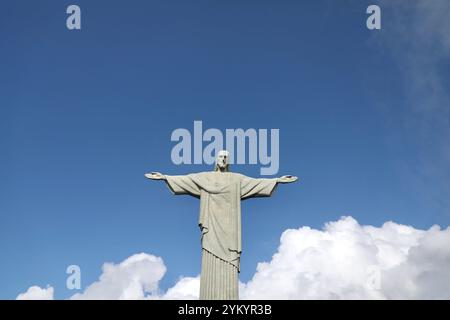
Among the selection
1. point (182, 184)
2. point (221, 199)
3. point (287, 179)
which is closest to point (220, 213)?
point (221, 199)

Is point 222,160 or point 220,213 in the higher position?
point 222,160

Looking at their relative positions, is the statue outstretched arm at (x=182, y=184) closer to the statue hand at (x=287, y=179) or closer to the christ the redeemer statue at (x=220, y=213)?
the christ the redeemer statue at (x=220, y=213)

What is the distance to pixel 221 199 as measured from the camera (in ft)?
56.0

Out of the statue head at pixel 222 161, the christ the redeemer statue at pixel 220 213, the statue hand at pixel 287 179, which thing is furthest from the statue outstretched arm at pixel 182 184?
the statue hand at pixel 287 179

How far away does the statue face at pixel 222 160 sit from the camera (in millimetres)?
17578

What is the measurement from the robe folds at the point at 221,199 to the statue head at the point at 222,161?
178mm

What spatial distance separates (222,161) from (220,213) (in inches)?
70.4

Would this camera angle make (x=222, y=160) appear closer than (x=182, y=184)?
No

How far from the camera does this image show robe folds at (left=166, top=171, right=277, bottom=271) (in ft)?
53.8

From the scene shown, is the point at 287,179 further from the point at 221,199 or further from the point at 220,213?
the point at 220,213

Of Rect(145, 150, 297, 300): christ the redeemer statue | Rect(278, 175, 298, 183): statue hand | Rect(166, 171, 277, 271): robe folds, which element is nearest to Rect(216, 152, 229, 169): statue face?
Rect(145, 150, 297, 300): christ the redeemer statue
